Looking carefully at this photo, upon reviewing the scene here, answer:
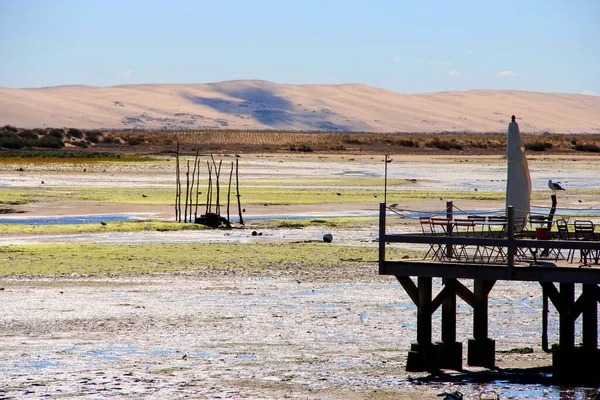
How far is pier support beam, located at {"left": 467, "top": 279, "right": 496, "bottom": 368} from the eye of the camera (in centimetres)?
1962

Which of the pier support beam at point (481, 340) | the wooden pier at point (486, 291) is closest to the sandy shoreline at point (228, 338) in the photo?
the pier support beam at point (481, 340)

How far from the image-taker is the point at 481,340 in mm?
19734

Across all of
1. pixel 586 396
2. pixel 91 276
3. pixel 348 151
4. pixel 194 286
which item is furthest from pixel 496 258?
pixel 348 151

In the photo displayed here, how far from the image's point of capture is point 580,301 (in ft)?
61.9

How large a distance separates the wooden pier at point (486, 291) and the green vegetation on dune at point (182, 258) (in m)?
11.4

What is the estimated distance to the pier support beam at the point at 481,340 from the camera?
19.6 metres

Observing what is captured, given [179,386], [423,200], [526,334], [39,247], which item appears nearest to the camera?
[179,386]

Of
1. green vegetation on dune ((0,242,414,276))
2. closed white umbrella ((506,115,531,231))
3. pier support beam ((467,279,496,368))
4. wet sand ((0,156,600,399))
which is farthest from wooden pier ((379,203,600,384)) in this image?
green vegetation on dune ((0,242,414,276))

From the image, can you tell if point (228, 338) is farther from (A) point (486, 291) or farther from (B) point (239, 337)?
(A) point (486, 291)

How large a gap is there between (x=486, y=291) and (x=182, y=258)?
1533 centimetres

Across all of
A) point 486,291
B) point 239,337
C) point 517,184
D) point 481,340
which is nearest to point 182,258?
point 239,337

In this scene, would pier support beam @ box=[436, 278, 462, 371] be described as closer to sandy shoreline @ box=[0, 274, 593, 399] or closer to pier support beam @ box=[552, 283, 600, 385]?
sandy shoreline @ box=[0, 274, 593, 399]

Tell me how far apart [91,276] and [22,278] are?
1701mm

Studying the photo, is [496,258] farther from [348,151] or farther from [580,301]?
[348,151]
